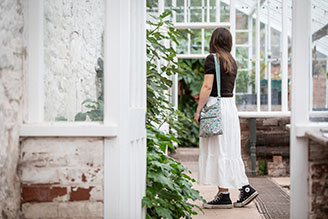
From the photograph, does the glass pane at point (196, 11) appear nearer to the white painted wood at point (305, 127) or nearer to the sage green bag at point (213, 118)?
the sage green bag at point (213, 118)

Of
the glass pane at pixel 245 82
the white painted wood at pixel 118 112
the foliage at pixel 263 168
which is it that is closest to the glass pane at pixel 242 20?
the glass pane at pixel 245 82

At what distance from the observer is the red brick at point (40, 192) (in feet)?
9.03

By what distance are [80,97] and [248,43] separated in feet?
19.9

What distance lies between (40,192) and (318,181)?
4.94ft

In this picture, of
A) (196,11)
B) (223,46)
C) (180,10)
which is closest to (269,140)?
(196,11)

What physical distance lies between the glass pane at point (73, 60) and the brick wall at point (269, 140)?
4.51 m

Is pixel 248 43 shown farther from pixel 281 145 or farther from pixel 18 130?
pixel 18 130

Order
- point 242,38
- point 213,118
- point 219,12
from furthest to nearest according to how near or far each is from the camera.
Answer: point 242,38 < point 219,12 < point 213,118

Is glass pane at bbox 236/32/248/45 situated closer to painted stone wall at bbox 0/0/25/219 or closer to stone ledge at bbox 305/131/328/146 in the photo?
stone ledge at bbox 305/131/328/146

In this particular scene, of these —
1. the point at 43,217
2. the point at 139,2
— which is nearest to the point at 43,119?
the point at 43,217

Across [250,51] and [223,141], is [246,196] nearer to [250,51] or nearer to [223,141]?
[223,141]

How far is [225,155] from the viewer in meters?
4.64

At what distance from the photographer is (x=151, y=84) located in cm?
397

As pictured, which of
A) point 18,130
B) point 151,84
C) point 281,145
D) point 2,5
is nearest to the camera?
point 2,5
